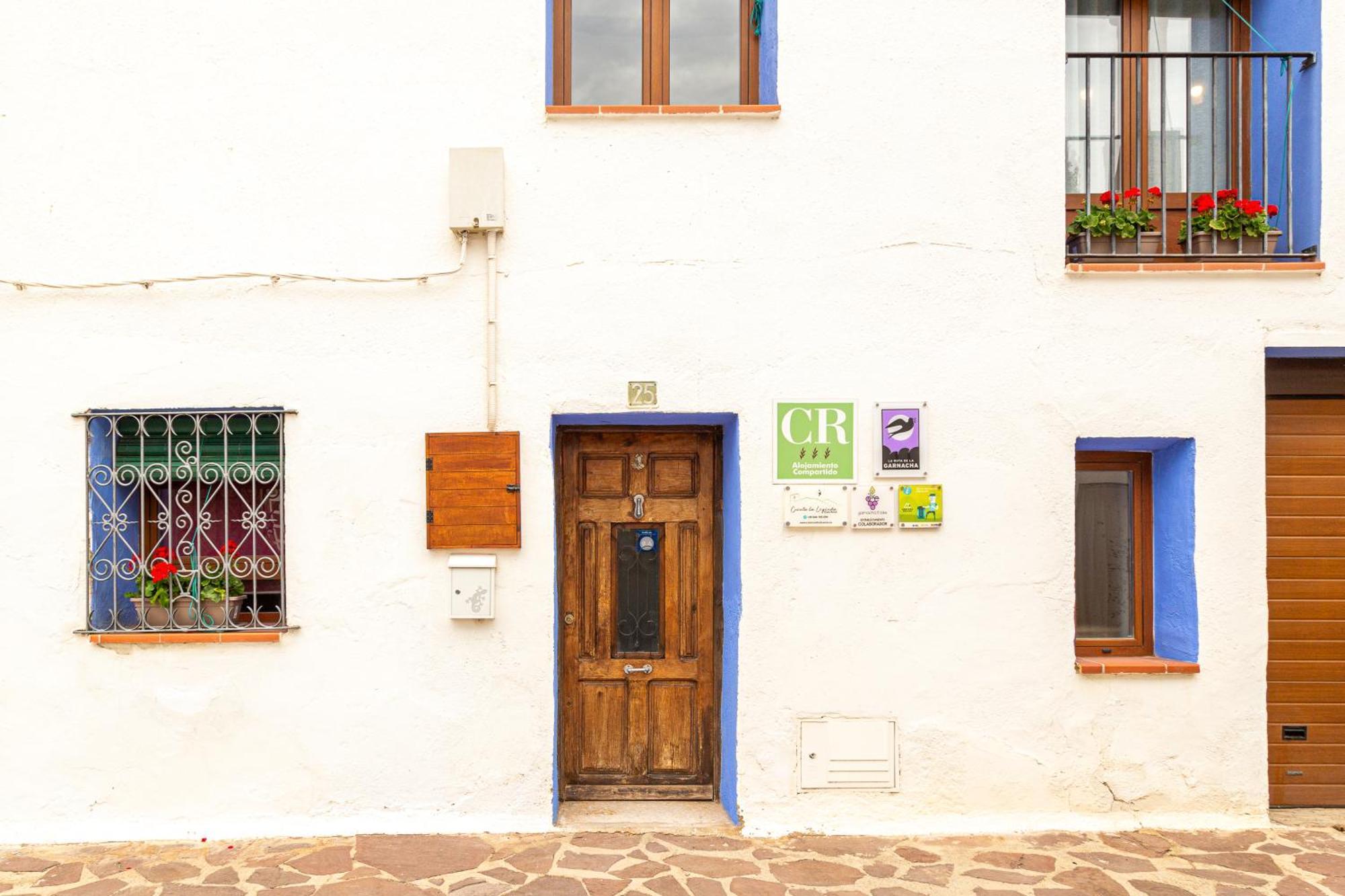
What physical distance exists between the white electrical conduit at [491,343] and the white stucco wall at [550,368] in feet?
0.19

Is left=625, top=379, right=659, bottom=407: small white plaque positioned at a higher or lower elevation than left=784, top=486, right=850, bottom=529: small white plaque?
higher

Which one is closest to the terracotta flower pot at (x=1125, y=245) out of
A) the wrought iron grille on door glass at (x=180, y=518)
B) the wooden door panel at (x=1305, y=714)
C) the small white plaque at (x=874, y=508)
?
the small white plaque at (x=874, y=508)

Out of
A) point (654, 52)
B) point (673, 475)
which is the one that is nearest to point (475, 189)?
point (654, 52)

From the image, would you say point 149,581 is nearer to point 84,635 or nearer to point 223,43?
point 84,635

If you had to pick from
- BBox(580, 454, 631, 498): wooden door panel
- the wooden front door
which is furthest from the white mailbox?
BBox(580, 454, 631, 498): wooden door panel

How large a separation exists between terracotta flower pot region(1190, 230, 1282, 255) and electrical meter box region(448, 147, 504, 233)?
149 inches

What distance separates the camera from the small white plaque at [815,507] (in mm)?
4945

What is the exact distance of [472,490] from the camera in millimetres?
4887

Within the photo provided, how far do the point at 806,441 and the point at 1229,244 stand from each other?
8.49 feet

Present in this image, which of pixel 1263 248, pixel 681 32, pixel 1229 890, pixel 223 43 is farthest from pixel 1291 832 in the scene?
pixel 223 43

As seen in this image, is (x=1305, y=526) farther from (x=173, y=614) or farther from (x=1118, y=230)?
(x=173, y=614)

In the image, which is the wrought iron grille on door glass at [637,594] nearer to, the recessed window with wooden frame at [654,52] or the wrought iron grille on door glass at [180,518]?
the wrought iron grille on door glass at [180,518]

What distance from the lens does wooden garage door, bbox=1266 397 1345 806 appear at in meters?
5.25

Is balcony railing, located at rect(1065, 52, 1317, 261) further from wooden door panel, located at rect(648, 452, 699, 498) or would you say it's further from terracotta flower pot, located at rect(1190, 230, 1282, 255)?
wooden door panel, located at rect(648, 452, 699, 498)
